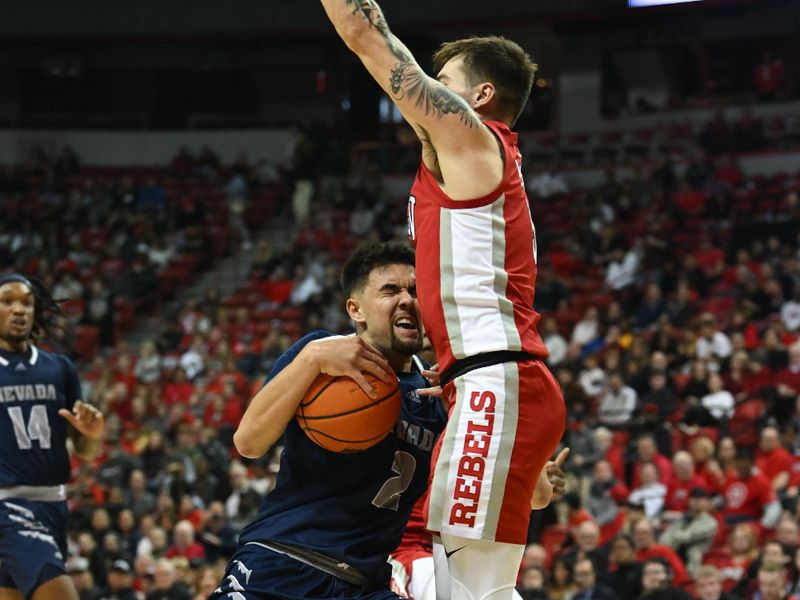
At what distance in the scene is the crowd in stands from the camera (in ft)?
30.8

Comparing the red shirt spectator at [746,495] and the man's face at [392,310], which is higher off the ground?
the man's face at [392,310]

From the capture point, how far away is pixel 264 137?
23.7 metres

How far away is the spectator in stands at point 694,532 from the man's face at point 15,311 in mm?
5224

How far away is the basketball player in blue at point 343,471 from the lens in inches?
143

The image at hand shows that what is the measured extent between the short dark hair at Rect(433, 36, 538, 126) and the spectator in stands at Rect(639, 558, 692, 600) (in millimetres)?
4921

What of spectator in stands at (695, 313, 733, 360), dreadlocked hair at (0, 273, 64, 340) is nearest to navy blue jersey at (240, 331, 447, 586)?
dreadlocked hair at (0, 273, 64, 340)

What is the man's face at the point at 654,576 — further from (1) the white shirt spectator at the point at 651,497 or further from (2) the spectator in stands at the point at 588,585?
(1) the white shirt spectator at the point at 651,497

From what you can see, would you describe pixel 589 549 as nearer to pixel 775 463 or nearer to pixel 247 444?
pixel 775 463

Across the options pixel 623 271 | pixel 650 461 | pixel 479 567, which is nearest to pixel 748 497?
pixel 650 461

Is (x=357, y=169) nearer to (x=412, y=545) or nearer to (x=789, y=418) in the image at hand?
(x=789, y=418)

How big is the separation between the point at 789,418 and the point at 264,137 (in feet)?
49.3

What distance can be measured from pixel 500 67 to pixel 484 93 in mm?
93

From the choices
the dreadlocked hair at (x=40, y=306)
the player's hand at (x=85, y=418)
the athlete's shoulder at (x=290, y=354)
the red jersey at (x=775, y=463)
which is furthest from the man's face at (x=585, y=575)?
the athlete's shoulder at (x=290, y=354)

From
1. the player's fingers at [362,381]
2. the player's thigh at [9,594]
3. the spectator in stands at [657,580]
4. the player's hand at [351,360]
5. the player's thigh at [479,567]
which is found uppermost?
the player's hand at [351,360]
